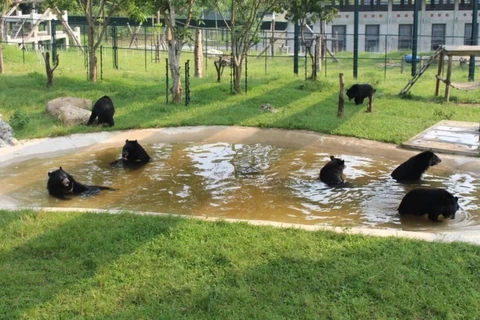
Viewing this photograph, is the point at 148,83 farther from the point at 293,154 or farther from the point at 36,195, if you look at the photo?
the point at 36,195

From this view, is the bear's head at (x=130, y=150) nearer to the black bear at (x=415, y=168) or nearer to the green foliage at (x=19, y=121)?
the green foliage at (x=19, y=121)

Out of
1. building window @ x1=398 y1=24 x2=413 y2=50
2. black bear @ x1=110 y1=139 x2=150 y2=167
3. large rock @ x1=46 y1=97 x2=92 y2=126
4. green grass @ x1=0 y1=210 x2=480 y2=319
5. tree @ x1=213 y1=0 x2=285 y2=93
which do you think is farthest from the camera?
building window @ x1=398 y1=24 x2=413 y2=50

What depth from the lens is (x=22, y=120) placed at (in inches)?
525

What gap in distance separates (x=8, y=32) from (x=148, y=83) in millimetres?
17075

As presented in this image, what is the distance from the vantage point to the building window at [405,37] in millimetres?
37812

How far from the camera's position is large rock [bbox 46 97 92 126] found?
1398cm

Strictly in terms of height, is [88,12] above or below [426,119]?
above

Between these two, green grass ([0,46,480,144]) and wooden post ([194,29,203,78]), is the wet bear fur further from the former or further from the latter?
wooden post ([194,29,203,78])

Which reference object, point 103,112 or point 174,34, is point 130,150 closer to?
point 103,112


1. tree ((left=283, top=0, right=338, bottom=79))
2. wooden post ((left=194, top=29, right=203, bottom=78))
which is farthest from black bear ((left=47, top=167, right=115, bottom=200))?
wooden post ((left=194, top=29, right=203, bottom=78))

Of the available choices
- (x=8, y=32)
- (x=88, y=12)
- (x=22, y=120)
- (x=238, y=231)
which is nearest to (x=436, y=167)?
(x=238, y=231)

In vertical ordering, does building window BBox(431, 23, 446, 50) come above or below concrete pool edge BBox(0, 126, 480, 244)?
above

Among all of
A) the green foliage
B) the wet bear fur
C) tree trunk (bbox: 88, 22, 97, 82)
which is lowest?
the green foliage

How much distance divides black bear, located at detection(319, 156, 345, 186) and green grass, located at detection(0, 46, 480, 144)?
3218 millimetres
